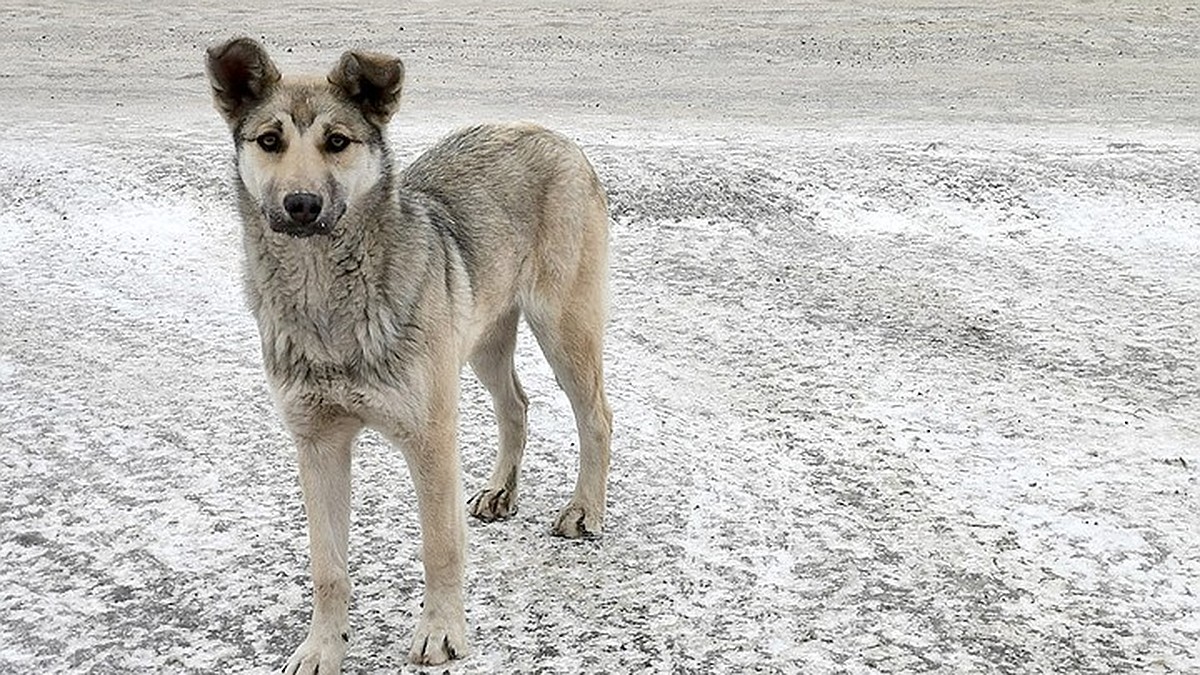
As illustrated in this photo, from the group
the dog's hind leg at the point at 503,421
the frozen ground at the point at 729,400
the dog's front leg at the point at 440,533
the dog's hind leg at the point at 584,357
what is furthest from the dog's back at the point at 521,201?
the frozen ground at the point at 729,400

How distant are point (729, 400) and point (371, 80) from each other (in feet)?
9.79

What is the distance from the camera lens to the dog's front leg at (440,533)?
172 inches

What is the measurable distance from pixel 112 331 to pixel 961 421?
460 centimetres

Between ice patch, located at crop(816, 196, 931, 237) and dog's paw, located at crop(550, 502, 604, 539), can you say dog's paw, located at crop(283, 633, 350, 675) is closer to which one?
dog's paw, located at crop(550, 502, 604, 539)

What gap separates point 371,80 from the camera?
13.9ft

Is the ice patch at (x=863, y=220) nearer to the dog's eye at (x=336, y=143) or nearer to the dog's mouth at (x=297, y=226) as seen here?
the dog's eye at (x=336, y=143)

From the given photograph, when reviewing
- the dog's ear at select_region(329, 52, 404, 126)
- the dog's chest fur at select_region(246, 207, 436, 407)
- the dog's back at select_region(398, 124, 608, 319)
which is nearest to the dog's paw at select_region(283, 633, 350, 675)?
the dog's chest fur at select_region(246, 207, 436, 407)

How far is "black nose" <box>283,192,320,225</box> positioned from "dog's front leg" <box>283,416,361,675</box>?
753 mm

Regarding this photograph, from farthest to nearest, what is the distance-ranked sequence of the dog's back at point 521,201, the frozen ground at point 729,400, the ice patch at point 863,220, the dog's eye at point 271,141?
the ice patch at point 863,220 < the dog's back at point 521,201 < the frozen ground at point 729,400 < the dog's eye at point 271,141

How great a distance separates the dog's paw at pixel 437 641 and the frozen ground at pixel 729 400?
0.10m

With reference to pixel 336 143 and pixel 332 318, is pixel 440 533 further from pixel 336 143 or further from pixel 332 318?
pixel 336 143

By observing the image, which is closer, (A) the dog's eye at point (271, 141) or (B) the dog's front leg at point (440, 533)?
(A) the dog's eye at point (271, 141)

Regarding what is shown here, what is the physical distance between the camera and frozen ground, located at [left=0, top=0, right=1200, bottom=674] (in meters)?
4.75

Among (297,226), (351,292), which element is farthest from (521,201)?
(297,226)
